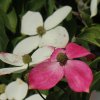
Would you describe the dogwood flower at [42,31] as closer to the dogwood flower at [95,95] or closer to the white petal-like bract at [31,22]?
the white petal-like bract at [31,22]

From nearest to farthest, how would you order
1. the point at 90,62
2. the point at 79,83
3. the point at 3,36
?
the point at 79,83 < the point at 90,62 < the point at 3,36

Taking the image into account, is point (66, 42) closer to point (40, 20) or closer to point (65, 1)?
point (40, 20)

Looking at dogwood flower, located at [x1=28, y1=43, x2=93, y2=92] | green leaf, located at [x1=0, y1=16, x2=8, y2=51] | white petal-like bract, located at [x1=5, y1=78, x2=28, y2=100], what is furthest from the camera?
green leaf, located at [x1=0, y1=16, x2=8, y2=51]

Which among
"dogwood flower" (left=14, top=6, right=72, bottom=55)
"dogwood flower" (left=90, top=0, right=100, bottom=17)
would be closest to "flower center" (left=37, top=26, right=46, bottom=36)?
"dogwood flower" (left=14, top=6, right=72, bottom=55)

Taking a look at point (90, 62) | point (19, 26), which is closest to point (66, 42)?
point (90, 62)

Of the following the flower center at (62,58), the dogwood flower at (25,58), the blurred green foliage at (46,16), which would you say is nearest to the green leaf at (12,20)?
the blurred green foliage at (46,16)

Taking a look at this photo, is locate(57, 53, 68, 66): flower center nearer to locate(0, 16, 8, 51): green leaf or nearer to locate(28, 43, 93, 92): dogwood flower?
locate(28, 43, 93, 92): dogwood flower

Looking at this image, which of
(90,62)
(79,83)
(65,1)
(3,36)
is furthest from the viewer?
(65,1)
